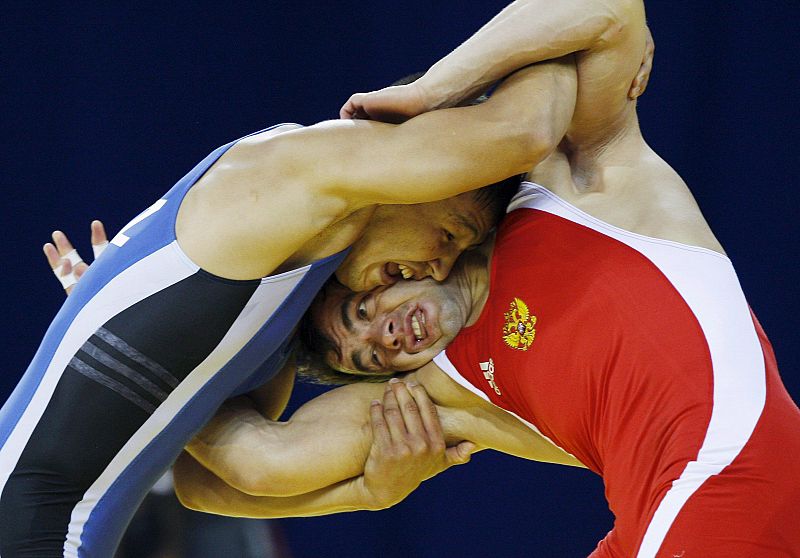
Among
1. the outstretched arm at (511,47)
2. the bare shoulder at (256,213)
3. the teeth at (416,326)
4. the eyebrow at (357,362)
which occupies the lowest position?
the eyebrow at (357,362)

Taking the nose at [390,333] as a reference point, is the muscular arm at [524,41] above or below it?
above

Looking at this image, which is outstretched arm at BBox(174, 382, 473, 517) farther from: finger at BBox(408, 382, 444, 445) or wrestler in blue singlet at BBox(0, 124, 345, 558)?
wrestler in blue singlet at BBox(0, 124, 345, 558)

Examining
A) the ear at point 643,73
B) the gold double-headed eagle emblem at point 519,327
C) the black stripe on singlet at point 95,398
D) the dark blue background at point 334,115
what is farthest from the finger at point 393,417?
the dark blue background at point 334,115

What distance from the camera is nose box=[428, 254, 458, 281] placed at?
1915 millimetres

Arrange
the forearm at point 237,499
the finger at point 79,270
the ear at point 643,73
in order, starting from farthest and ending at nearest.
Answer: the finger at point 79,270 < the forearm at point 237,499 < the ear at point 643,73

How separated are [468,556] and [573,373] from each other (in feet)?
5.73

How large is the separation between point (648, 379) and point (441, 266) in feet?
1.49

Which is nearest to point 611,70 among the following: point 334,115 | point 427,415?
point 427,415

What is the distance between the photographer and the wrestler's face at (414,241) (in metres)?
1.85

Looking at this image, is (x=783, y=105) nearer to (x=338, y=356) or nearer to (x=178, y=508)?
(x=338, y=356)

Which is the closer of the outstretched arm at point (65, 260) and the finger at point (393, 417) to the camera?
the finger at point (393, 417)

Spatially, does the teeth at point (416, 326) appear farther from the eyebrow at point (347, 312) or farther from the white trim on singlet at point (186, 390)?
the white trim on singlet at point (186, 390)

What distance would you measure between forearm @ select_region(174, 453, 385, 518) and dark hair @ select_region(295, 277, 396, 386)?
21 centimetres

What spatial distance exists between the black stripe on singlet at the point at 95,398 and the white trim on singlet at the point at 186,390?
0.8 inches
